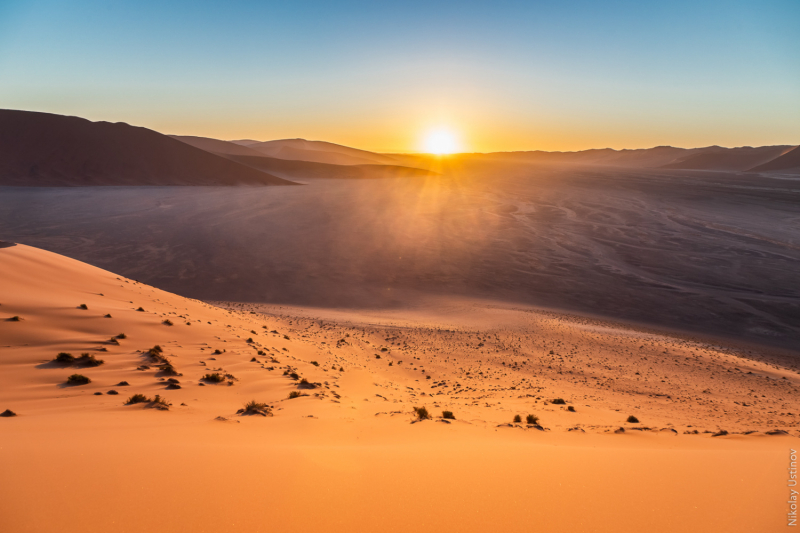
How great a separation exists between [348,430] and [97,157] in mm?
85950

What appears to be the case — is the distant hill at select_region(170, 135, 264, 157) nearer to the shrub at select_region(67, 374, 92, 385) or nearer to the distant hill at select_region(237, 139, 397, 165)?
the distant hill at select_region(237, 139, 397, 165)

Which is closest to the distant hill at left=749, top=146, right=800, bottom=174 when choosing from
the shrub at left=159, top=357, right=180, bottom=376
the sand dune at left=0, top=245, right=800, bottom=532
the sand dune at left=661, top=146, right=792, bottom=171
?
the sand dune at left=661, top=146, right=792, bottom=171

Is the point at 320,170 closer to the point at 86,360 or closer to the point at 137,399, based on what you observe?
the point at 86,360

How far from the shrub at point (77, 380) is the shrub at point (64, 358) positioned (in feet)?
2.31

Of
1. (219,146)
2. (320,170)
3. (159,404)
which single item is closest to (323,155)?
(219,146)

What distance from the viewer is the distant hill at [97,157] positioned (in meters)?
67.3

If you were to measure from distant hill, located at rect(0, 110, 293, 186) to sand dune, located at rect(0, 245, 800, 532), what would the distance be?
67785mm


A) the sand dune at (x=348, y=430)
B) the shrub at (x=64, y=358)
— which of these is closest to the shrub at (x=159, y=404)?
the sand dune at (x=348, y=430)

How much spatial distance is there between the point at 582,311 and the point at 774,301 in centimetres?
1104

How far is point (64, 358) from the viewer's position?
6758 millimetres

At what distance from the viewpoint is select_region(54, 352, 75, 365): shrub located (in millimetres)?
6742

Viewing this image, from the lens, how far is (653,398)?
32.6 feet

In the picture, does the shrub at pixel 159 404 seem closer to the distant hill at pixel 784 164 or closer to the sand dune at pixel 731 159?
the distant hill at pixel 784 164

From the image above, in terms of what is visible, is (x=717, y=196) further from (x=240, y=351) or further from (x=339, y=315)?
(x=240, y=351)
